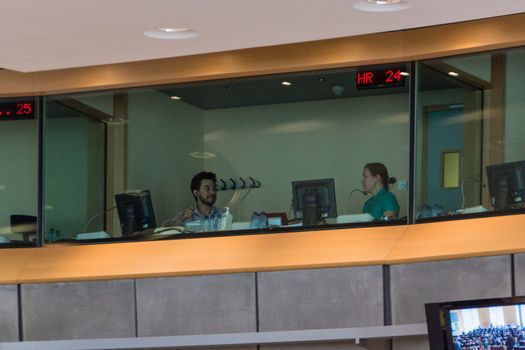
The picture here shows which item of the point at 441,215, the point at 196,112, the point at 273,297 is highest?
the point at 196,112

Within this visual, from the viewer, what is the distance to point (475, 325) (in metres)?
5.82

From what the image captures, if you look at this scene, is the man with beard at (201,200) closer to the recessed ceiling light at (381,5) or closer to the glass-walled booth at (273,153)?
the glass-walled booth at (273,153)

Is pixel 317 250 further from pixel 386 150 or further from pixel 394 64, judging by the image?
pixel 394 64

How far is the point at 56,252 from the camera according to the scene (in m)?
9.76

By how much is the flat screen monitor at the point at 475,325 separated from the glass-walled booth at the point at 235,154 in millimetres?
Result: 2760

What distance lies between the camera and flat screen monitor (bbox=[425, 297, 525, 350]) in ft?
19.1

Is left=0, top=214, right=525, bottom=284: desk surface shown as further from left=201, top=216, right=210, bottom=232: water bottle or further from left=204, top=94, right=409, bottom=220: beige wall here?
left=204, top=94, right=409, bottom=220: beige wall

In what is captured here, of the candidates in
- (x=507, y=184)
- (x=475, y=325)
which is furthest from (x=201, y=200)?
(x=475, y=325)

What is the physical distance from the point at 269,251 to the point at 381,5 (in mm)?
2629

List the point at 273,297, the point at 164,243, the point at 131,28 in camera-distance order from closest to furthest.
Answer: the point at 131,28 < the point at 273,297 < the point at 164,243

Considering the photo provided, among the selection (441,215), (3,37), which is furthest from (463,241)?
(3,37)

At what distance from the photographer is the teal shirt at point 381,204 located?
28.3ft

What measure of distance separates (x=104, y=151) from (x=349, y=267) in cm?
266

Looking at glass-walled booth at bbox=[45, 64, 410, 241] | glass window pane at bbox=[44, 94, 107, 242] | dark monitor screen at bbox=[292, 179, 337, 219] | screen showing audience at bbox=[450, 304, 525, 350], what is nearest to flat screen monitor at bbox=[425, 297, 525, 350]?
screen showing audience at bbox=[450, 304, 525, 350]
